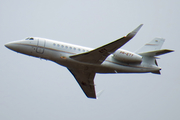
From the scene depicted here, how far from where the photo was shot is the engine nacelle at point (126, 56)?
25.0 meters

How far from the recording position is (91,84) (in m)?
29.8

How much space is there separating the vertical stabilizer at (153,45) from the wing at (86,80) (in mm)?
5550

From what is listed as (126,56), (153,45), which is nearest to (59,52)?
(126,56)

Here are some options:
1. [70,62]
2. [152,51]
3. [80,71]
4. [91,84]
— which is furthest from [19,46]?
[152,51]

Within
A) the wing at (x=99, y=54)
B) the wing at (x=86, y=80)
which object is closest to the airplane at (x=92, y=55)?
the wing at (x=99, y=54)

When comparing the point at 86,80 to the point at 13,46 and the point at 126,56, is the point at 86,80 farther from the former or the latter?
the point at 13,46

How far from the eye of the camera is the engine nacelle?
82.1ft

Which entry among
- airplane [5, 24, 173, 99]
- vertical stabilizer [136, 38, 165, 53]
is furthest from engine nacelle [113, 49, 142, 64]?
vertical stabilizer [136, 38, 165, 53]

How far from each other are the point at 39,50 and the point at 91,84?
7.99m

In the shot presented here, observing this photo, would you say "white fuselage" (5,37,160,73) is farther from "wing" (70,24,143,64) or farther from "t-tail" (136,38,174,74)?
"t-tail" (136,38,174,74)

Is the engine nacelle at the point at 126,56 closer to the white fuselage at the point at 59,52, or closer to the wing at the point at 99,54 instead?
the white fuselage at the point at 59,52

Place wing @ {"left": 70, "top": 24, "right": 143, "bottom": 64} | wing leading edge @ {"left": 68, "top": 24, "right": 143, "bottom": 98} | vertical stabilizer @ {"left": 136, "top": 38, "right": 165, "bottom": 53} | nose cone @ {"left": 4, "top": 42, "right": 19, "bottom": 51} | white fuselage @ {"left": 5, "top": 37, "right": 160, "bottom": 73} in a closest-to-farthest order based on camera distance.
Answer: wing leading edge @ {"left": 68, "top": 24, "right": 143, "bottom": 98} < wing @ {"left": 70, "top": 24, "right": 143, "bottom": 64} < white fuselage @ {"left": 5, "top": 37, "right": 160, "bottom": 73} < nose cone @ {"left": 4, "top": 42, "right": 19, "bottom": 51} < vertical stabilizer @ {"left": 136, "top": 38, "right": 165, "bottom": 53}

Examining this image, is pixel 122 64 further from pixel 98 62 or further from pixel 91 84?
pixel 91 84

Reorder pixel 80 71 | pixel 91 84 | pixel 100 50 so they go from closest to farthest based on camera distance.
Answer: pixel 100 50 < pixel 80 71 < pixel 91 84
